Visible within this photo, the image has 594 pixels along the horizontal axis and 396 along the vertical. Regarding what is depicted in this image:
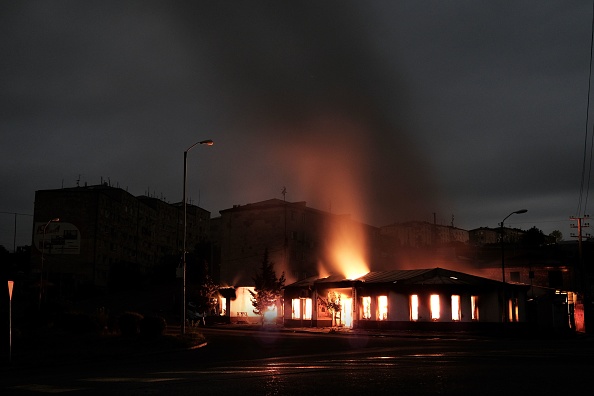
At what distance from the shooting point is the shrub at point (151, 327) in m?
29.7

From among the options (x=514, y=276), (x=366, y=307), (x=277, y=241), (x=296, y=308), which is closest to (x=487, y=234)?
(x=514, y=276)

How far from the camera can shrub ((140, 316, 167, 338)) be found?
97.4 feet

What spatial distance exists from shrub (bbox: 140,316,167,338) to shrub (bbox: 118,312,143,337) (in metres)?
0.46

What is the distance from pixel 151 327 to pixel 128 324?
4.19 ft

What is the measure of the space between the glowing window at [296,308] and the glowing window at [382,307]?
995 cm

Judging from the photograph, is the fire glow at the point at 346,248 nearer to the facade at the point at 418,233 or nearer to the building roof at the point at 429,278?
the building roof at the point at 429,278

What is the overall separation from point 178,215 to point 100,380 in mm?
109164

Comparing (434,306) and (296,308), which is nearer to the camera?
(434,306)

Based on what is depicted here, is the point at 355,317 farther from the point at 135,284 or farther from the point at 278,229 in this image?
the point at 135,284

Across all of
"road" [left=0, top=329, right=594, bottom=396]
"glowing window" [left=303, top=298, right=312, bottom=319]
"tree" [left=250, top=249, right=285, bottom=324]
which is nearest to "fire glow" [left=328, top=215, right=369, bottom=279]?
"glowing window" [left=303, top=298, right=312, bottom=319]

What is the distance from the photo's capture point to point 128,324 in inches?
1185

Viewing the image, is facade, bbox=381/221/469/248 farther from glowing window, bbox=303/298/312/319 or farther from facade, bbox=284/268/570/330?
facade, bbox=284/268/570/330

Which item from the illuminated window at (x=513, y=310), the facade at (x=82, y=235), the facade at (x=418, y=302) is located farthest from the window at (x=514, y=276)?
the facade at (x=82, y=235)

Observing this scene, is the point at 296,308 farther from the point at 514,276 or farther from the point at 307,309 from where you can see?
the point at 514,276
